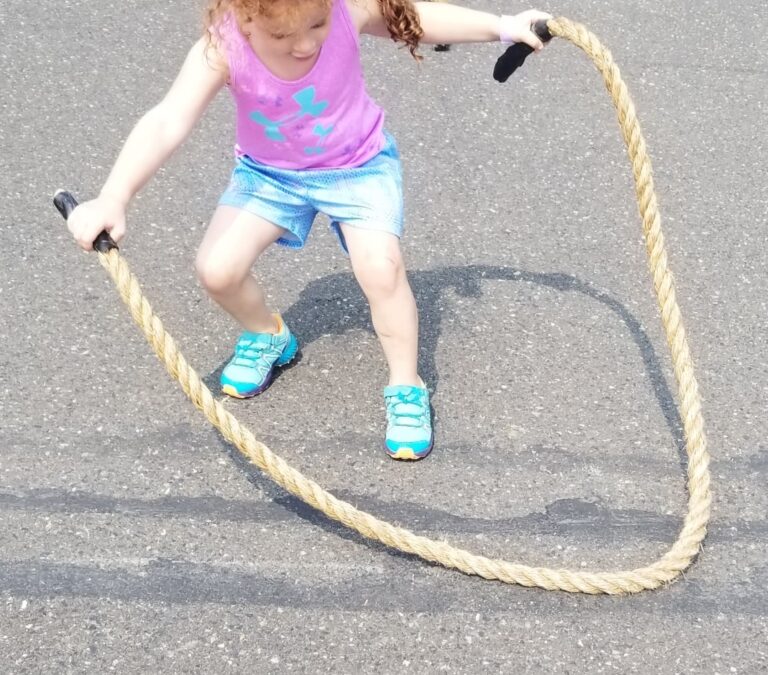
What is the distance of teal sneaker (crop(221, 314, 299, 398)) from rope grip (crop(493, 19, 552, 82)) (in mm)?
794

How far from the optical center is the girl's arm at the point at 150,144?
6.57 ft

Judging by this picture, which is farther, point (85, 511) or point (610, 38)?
point (610, 38)

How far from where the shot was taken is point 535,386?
8.74ft

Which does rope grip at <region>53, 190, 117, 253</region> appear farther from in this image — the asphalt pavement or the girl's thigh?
the asphalt pavement

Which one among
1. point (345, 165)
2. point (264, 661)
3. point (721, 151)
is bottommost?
point (721, 151)

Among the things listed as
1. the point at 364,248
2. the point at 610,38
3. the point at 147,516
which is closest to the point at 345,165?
the point at 364,248

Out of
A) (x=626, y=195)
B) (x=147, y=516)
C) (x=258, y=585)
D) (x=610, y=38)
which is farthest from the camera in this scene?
(x=610, y=38)

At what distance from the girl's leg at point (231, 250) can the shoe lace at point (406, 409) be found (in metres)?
0.42

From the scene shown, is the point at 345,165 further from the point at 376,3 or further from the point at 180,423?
the point at 180,423

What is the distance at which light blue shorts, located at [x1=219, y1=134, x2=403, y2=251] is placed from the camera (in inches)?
94.0

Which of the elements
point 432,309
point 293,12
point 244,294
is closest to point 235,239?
point 244,294

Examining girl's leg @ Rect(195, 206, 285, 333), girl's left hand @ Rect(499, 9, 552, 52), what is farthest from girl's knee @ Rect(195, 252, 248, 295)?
girl's left hand @ Rect(499, 9, 552, 52)

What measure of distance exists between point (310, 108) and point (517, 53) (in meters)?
0.49

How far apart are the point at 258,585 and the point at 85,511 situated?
42cm
